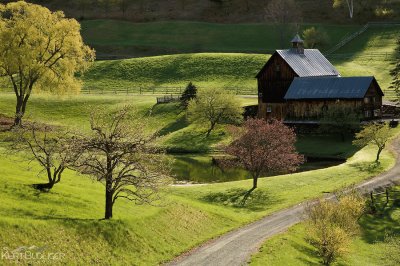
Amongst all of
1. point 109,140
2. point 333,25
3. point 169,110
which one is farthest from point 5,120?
point 333,25

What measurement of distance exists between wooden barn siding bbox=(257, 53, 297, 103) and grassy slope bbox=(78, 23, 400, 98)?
12.9m

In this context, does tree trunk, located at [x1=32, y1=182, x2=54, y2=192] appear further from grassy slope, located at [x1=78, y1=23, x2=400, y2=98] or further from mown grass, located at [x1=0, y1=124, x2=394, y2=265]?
grassy slope, located at [x1=78, y1=23, x2=400, y2=98]

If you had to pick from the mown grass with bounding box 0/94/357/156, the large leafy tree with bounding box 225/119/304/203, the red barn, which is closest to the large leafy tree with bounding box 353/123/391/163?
the mown grass with bounding box 0/94/357/156

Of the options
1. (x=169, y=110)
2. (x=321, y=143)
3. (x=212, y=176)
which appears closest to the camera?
(x=212, y=176)

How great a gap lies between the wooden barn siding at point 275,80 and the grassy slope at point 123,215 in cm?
2944

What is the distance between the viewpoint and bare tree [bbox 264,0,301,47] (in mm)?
125438

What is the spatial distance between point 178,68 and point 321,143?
139 feet

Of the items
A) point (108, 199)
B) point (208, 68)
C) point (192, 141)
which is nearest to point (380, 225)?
point (108, 199)

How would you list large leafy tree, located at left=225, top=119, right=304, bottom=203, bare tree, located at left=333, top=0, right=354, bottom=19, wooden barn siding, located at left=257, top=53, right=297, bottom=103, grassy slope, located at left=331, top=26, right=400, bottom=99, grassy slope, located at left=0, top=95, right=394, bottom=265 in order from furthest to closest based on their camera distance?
bare tree, located at left=333, top=0, right=354, bottom=19 < grassy slope, located at left=331, top=26, right=400, bottom=99 < wooden barn siding, located at left=257, top=53, right=297, bottom=103 < large leafy tree, located at left=225, top=119, right=304, bottom=203 < grassy slope, located at left=0, top=95, right=394, bottom=265

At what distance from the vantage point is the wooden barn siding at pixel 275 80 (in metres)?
82.2

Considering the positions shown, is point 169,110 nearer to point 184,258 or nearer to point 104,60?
point 104,60

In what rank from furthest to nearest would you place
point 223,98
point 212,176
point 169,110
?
point 169,110 → point 223,98 → point 212,176

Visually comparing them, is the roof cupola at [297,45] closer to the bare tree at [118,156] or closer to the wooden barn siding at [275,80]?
the wooden barn siding at [275,80]

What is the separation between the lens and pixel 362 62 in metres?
108
